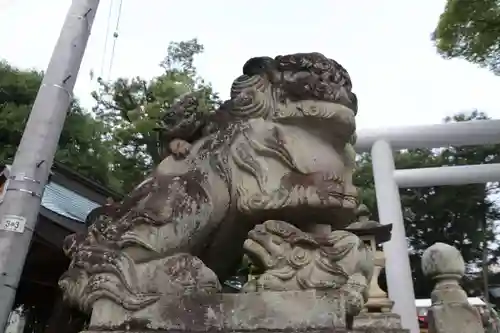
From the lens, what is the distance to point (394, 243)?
7879 millimetres

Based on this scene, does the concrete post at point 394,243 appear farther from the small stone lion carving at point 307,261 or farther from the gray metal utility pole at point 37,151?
the gray metal utility pole at point 37,151

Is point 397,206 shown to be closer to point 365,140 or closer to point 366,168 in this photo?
point 365,140

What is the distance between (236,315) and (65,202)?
10.9 ft

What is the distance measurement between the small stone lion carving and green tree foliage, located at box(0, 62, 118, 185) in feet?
32.3

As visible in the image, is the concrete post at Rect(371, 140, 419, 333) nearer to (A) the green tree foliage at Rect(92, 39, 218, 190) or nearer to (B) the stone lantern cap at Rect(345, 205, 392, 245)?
(B) the stone lantern cap at Rect(345, 205, 392, 245)

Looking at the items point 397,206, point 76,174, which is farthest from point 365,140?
point 76,174

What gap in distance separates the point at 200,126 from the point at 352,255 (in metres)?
0.92

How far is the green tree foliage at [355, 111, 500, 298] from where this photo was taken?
17328 millimetres

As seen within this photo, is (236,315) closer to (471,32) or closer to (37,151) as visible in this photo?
(37,151)

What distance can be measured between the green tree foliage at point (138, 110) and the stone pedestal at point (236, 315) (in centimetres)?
915

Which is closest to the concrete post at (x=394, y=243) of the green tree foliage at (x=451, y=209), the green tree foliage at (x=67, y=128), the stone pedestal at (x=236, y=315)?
the stone pedestal at (x=236, y=315)

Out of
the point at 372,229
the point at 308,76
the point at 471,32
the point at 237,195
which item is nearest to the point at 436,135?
the point at 471,32

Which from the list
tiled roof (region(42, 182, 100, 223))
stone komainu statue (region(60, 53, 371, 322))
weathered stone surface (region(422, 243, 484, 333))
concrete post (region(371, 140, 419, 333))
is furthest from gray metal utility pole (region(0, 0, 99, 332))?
concrete post (region(371, 140, 419, 333))

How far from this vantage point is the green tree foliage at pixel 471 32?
23.4 ft
